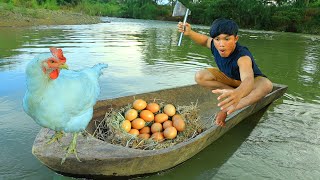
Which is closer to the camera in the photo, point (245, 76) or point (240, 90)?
point (240, 90)

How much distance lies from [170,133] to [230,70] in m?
1.20

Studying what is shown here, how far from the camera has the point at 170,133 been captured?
133 inches

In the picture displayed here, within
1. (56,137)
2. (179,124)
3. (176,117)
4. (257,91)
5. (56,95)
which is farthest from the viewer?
(257,91)

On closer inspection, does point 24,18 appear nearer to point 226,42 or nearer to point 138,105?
point 138,105

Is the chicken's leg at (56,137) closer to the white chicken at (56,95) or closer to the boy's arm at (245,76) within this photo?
the white chicken at (56,95)

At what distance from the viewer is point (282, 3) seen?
35844 mm

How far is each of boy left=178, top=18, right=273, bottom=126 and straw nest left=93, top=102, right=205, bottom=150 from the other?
0.33 metres

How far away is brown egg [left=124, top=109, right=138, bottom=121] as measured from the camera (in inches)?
140

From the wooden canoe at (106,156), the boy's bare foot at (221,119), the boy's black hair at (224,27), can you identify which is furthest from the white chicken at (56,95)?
the boy's black hair at (224,27)

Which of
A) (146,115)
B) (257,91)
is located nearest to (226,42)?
(257,91)

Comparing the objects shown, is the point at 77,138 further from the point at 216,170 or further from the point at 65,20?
the point at 65,20

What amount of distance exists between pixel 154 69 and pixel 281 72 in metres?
3.29

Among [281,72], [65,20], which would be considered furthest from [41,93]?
[65,20]

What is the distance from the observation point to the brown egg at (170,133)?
11.1ft
